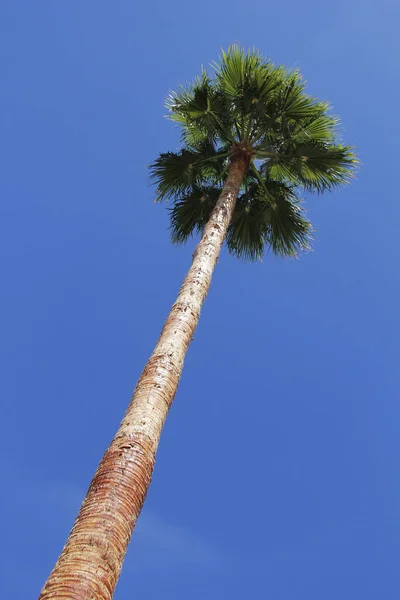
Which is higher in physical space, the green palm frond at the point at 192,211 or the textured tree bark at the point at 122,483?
the green palm frond at the point at 192,211

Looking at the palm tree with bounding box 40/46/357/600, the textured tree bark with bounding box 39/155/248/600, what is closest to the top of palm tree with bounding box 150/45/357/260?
the palm tree with bounding box 40/46/357/600

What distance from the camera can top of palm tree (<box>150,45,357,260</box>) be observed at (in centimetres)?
958

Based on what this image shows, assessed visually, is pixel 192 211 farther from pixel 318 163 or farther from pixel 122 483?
pixel 122 483

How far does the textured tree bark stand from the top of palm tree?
196 inches

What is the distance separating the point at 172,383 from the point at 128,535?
1.61m

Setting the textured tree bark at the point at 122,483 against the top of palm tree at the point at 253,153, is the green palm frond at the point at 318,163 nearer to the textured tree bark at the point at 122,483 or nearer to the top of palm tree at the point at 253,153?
the top of palm tree at the point at 253,153

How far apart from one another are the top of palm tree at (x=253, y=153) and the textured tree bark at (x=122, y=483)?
4.99 metres

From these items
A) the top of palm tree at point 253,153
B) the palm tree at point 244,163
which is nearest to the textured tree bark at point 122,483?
the palm tree at point 244,163

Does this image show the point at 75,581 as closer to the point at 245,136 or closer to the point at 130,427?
the point at 130,427

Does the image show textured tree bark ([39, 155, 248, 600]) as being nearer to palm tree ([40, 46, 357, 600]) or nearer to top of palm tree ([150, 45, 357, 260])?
palm tree ([40, 46, 357, 600])

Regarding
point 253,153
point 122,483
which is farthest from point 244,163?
point 122,483

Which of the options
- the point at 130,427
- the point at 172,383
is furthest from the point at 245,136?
the point at 130,427

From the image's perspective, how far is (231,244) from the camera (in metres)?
11.0

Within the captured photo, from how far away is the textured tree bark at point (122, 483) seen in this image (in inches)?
110
